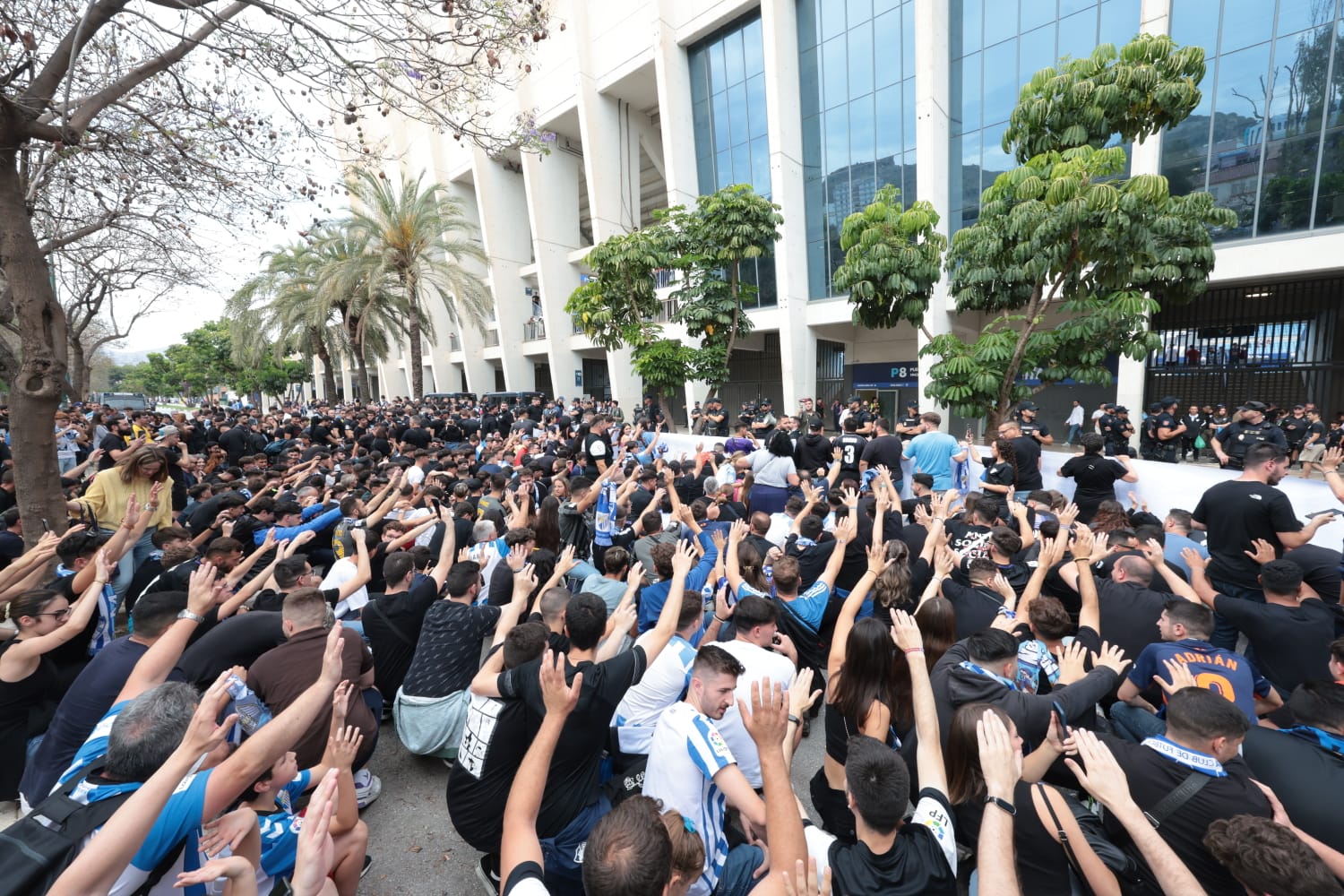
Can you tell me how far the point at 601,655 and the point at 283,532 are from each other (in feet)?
13.0

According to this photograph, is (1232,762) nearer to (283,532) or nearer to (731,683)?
(731,683)

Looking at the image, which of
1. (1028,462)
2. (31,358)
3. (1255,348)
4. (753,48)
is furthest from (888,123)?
(31,358)

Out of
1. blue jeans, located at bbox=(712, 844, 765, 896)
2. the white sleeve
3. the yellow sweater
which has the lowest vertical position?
blue jeans, located at bbox=(712, 844, 765, 896)

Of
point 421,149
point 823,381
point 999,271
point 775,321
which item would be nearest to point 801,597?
point 999,271

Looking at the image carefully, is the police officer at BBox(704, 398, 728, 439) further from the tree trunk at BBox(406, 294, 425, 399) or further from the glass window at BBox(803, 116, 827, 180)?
the tree trunk at BBox(406, 294, 425, 399)

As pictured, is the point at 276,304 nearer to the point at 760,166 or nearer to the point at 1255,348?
the point at 760,166

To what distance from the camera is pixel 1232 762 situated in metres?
2.08

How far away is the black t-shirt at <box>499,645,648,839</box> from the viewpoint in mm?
2309

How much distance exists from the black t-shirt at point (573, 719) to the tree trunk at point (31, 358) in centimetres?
486

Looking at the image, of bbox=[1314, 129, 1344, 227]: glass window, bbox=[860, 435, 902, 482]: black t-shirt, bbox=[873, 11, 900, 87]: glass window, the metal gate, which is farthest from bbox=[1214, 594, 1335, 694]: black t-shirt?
bbox=[873, 11, 900, 87]: glass window

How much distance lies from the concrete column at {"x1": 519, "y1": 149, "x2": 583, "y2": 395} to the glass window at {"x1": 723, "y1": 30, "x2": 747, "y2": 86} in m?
9.50

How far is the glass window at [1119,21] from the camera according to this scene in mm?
13281

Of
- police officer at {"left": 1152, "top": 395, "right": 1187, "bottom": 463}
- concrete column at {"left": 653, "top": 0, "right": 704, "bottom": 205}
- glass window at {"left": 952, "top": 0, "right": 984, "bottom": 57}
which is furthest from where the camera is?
concrete column at {"left": 653, "top": 0, "right": 704, "bottom": 205}

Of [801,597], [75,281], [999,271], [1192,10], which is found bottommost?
[801,597]
